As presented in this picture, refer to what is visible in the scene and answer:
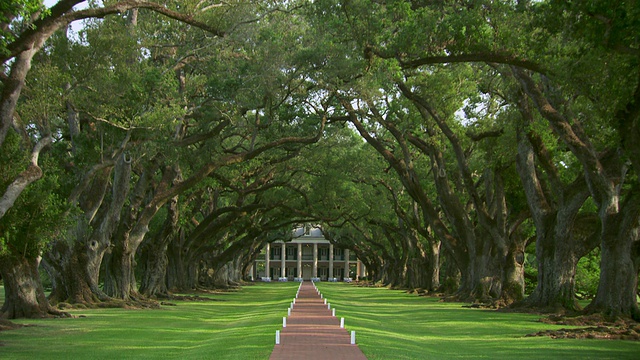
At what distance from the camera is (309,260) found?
127 metres

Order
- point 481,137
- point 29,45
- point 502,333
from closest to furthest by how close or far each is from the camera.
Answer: point 29,45, point 502,333, point 481,137

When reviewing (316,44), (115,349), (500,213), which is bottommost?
(115,349)

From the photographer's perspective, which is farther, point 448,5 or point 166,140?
point 166,140

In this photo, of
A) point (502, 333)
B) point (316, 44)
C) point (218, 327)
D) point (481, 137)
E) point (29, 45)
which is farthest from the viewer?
point (481, 137)

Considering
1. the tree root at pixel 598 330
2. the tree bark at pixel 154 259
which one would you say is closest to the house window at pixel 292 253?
the tree bark at pixel 154 259

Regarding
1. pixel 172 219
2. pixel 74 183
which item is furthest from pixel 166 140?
pixel 172 219

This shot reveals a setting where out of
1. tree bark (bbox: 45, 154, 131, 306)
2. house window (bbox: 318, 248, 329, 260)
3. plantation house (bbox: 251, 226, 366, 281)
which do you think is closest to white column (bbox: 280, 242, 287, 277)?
plantation house (bbox: 251, 226, 366, 281)

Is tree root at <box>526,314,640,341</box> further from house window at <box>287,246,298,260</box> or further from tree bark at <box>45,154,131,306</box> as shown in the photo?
house window at <box>287,246,298,260</box>

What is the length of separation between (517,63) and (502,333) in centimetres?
800

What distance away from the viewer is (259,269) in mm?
132500

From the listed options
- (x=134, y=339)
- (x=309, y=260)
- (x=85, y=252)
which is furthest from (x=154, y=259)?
(x=309, y=260)

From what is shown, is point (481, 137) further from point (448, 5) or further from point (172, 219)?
point (172, 219)

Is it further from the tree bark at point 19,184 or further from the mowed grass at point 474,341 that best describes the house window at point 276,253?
the tree bark at point 19,184

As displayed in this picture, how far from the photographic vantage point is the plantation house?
124 metres
